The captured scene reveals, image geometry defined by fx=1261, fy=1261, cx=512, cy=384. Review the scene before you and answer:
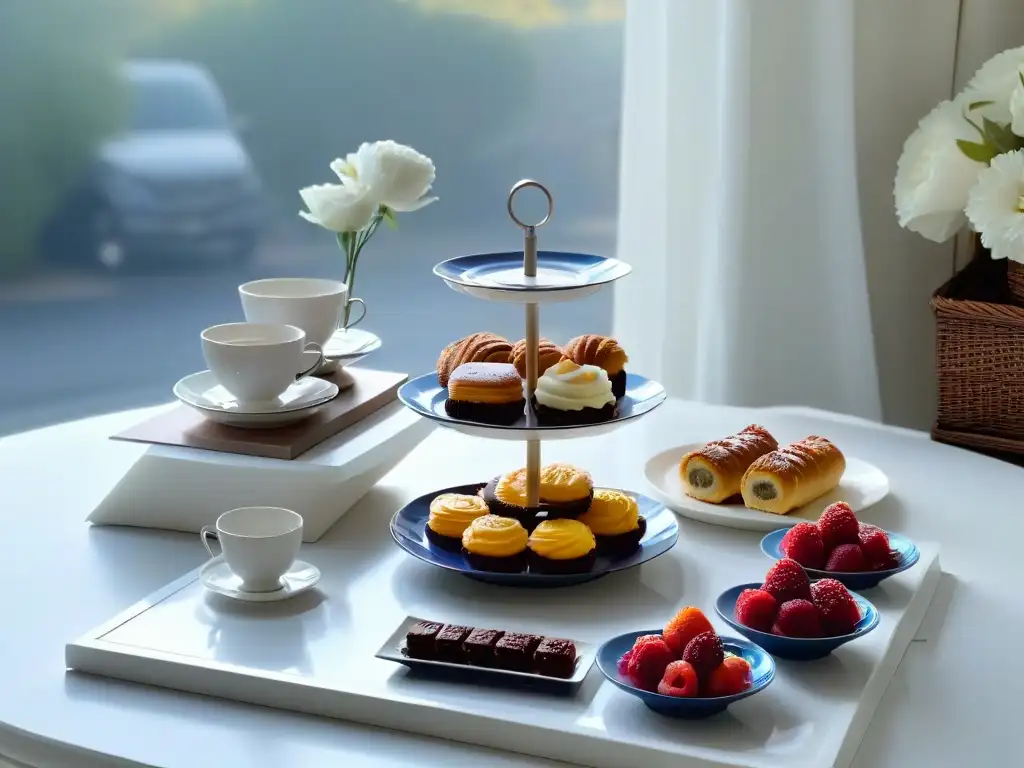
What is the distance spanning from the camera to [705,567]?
3.88 ft

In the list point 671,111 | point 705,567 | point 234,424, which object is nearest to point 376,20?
point 671,111

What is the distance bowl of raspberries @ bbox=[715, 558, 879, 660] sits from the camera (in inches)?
37.5

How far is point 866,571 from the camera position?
3.61 ft

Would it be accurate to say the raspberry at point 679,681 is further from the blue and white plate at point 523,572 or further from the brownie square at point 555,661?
the blue and white plate at point 523,572

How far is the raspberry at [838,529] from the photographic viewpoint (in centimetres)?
112

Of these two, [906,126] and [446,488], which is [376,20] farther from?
[446,488]

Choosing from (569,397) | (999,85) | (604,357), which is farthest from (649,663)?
(999,85)

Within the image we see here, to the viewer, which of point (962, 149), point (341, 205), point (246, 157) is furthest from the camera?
point (246, 157)

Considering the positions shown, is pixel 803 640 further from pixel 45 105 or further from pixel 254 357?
pixel 45 105

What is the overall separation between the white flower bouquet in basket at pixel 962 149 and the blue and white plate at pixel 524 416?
583 mm

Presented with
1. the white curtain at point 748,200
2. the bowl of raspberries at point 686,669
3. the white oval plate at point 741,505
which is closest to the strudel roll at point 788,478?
the white oval plate at point 741,505

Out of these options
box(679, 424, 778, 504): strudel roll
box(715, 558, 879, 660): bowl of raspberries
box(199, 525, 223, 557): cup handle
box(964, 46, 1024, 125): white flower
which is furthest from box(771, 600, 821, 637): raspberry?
box(964, 46, 1024, 125): white flower

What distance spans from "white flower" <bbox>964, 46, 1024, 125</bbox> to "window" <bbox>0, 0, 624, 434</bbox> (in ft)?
5.29

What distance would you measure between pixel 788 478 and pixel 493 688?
46 centimetres
